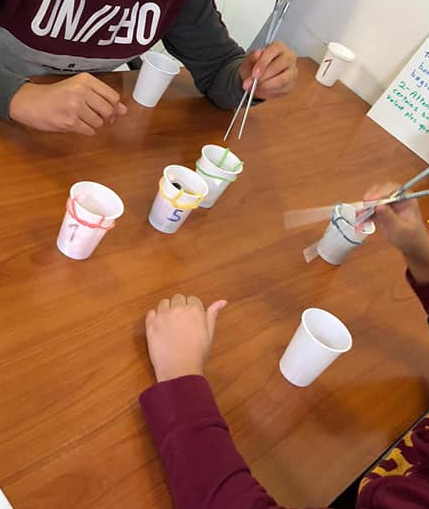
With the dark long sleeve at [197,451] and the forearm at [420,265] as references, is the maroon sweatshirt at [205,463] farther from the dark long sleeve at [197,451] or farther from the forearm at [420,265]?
the forearm at [420,265]

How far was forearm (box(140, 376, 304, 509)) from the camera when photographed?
607 mm

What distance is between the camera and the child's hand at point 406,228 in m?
0.95

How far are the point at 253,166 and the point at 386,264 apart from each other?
354 millimetres

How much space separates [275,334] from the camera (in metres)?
0.85

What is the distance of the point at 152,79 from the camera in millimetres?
1146

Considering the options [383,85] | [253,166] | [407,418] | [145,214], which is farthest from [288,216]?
[383,85]

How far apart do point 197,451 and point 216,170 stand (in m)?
0.51

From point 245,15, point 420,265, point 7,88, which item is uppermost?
point 420,265

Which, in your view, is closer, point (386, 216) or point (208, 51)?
point (386, 216)

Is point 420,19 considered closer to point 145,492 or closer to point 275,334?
point 275,334

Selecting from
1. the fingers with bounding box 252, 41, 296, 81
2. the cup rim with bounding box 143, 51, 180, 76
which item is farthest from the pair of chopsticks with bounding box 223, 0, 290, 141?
the cup rim with bounding box 143, 51, 180, 76

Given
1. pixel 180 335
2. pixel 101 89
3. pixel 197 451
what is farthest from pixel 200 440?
pixel 101 89

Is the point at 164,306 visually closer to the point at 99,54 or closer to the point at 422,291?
the point at 422,291

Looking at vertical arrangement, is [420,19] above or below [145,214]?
above
